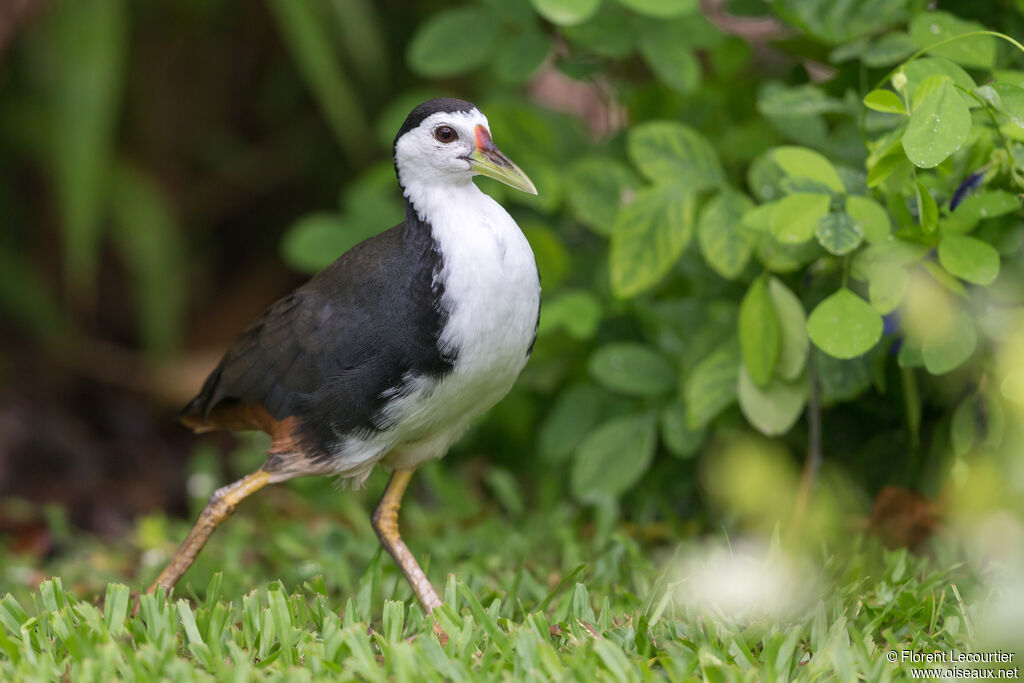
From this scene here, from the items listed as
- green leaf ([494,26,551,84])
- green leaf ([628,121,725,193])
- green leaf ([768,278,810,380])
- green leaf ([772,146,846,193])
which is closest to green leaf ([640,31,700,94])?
green leaf ([628,121,725,193])

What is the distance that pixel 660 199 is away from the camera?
11.6 feet

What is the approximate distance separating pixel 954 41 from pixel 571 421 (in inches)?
69.6

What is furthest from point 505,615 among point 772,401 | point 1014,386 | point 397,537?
point 1014,386

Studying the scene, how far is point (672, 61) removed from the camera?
149 inches

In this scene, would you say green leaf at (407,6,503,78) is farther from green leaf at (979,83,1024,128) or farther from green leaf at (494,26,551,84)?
green leaf at (979,83,1024,128)

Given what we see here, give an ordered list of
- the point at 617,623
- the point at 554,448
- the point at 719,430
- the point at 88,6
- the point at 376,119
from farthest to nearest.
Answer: the point at 376,119 < the point at 88,6 < the point at 554,448 < the point at 719,430 < the point at 617,623

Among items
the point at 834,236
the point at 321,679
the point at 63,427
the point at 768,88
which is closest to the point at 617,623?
the point at 321,679

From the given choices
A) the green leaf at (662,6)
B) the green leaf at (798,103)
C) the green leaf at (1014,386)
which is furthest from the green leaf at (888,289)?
the green leaf at (662,6)

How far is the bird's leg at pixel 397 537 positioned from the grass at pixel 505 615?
7 centimetres

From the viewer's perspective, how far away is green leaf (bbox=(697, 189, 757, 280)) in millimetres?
3414

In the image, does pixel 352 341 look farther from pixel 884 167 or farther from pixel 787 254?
pixel 884 167

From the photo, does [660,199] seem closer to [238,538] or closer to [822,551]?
[822,551]

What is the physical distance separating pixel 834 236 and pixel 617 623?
1.14 m

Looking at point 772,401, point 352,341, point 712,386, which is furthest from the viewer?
point 712,386
